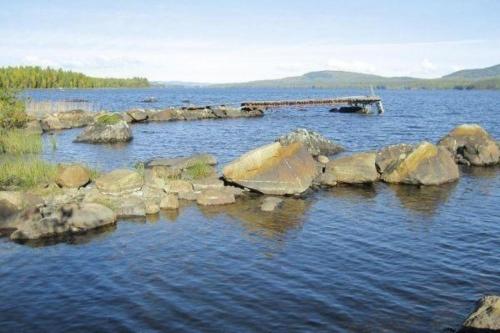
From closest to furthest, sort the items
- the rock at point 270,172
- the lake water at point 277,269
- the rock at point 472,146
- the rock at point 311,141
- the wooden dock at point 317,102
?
the lake water at point 277,269 < the rock at point 270,172 < the rock at point 472,146 < the rock at point 311,141 < the wooden dock at point 317,102

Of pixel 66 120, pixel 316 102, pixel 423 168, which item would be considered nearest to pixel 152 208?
pixel 423 168

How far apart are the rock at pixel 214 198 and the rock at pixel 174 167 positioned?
328 centimetres

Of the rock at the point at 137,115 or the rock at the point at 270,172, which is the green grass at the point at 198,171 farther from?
the rock at the point at 137,115

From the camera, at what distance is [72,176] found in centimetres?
2833

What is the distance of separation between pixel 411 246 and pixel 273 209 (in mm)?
7585

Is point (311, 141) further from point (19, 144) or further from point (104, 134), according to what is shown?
point (104, 134)

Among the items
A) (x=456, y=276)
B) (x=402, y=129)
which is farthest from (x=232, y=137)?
(x=456, y=276)

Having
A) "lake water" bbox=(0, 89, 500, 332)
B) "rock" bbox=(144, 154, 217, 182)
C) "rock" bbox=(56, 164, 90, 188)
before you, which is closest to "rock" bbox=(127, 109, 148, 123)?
"rock" bbox=(144, 154, 217, 182)

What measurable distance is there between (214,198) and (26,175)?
1029 centimetres

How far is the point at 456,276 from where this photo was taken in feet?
57.1

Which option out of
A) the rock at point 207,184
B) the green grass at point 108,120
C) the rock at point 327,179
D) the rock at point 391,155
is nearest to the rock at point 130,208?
the rock at point 207,184

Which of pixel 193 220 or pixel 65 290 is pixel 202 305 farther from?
pixel 193 220

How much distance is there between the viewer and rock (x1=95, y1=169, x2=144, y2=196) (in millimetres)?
26766

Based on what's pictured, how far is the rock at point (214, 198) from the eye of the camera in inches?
1065
